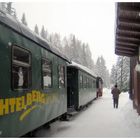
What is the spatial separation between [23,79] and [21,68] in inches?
12.1

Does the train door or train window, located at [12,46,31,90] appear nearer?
train window, located at [12,46,31,90]

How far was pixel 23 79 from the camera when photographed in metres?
8.21

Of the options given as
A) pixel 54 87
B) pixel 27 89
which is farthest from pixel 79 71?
pixel 27 89

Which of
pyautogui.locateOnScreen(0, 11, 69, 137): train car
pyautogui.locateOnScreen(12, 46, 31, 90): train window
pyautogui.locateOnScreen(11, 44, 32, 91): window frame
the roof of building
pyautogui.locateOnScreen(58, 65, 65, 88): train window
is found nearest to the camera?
pyautogui.locateOnScreen(0, 11, 69, 137): train car

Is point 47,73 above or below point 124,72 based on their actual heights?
below

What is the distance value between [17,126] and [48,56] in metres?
3.55

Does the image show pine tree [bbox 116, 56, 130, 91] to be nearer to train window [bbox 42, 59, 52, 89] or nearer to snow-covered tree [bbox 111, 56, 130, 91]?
snow-covered tree [bbox 111, 56, 130, 91]

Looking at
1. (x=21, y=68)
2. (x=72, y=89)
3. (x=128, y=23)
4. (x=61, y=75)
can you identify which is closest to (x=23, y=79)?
(x=21, y=68)

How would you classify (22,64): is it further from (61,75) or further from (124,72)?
(124,72)

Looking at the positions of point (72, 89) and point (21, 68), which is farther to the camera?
point (72, 89)

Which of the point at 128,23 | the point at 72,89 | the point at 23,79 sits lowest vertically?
the point at 72,89

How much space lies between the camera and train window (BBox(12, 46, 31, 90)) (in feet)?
24.9

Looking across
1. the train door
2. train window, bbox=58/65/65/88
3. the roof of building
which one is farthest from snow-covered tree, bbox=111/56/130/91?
train window, bbox=58/65/65/88

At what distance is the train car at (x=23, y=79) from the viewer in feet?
23.0
